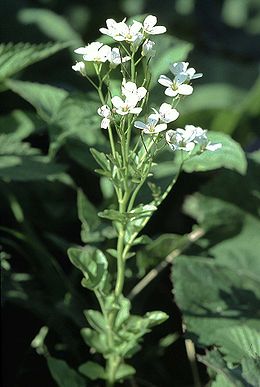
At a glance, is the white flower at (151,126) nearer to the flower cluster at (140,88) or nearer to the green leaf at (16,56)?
the flower cluster at (140,88)

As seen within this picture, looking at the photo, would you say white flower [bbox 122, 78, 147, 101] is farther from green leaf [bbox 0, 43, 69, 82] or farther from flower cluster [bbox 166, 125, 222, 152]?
green leaf [bbox 0, 43, 69, 82]

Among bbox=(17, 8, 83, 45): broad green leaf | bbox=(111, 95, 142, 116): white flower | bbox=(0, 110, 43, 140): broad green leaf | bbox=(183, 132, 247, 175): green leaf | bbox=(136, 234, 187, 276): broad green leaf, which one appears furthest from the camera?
bbox=(17, 8, 83, 45): broad green leaf

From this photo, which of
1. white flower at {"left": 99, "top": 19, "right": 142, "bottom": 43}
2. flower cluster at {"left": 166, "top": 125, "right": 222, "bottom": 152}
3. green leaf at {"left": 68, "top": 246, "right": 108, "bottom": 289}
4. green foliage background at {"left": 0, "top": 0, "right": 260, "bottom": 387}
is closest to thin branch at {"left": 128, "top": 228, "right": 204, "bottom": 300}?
green foliage background at {"left": 0, "top": 0, "right": 260, "bottom": 387}

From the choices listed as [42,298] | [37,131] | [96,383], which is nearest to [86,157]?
[37,131]

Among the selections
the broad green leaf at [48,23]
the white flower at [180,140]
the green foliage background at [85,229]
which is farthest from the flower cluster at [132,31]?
the broad green leaf at [48,23]

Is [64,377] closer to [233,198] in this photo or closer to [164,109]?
[164,109]

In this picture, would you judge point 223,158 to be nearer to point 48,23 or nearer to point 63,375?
point 63,375

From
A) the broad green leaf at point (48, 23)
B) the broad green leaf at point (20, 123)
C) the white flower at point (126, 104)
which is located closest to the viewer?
the white flower at point (126, 104)
